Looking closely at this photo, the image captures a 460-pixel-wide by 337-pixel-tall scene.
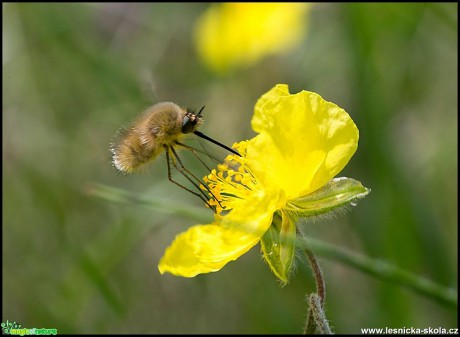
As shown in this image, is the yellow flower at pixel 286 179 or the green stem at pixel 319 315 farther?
the yellow flower at pixel 286 179

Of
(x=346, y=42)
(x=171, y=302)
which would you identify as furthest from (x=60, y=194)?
(x=346, y=42)

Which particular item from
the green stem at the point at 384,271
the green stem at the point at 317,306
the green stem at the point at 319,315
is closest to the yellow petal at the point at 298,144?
the green stem at the point at 317,306

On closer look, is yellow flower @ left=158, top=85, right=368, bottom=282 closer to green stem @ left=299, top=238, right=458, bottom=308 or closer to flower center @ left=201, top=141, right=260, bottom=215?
flower center @ left=201, top=141, right=260, bottom=215

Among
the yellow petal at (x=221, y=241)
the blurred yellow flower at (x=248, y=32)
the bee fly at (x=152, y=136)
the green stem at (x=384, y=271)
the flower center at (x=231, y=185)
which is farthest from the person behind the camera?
the blurred yellow flower at (x=248, y=32)

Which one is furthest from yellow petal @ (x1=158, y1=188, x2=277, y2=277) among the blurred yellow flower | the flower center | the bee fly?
the blurred yellow flower

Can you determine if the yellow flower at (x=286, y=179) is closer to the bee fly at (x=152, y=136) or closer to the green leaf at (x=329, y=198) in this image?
the green leaf at (x=329, y=198)

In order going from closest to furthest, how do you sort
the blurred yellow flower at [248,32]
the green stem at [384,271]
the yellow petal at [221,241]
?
the yellow petal at [221,241] → the green stem at [384,271] → the blurred yellow flower at [248,32]

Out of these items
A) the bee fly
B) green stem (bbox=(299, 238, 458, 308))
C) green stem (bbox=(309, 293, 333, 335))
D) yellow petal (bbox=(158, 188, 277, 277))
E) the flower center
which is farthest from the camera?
green stem (bbox=(299, 238, 458, 308))
